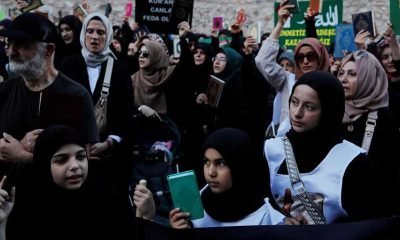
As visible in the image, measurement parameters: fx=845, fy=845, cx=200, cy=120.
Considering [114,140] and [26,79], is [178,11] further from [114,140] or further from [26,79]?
[26,79]

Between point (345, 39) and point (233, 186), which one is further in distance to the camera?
point (345, 39)

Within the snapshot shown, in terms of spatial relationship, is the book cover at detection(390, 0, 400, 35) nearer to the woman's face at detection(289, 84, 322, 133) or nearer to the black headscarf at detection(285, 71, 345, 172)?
the black headscarf at detection(285, 71, 345, 172)

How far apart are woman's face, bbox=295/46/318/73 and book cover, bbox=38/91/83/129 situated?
2042mm

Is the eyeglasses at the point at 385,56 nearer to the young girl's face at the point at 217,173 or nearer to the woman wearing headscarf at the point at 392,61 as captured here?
the woman wearing headscarf at the point at 392,61

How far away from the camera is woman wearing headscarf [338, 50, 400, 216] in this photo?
5160mm

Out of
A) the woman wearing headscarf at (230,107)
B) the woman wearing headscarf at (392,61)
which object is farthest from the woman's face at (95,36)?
the woman wearing headscarf at (392,61)

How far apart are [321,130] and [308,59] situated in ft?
7.04

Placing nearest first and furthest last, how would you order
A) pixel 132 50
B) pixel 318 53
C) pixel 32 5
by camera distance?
pixel 318 53 → pixel 32 5 → pixel 132 50

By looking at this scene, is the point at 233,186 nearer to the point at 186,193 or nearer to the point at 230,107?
the point at 186,193

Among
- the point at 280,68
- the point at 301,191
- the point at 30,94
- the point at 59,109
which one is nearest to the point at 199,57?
the point at 280,68

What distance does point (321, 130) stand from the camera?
12.7ft

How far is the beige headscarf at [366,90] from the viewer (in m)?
5.31

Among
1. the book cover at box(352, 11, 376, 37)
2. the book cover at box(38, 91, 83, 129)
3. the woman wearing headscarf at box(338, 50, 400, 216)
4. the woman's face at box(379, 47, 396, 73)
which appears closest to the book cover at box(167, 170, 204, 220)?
the book cover at box(38, 91, 83, 129)

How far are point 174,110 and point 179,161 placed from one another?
60 cm
